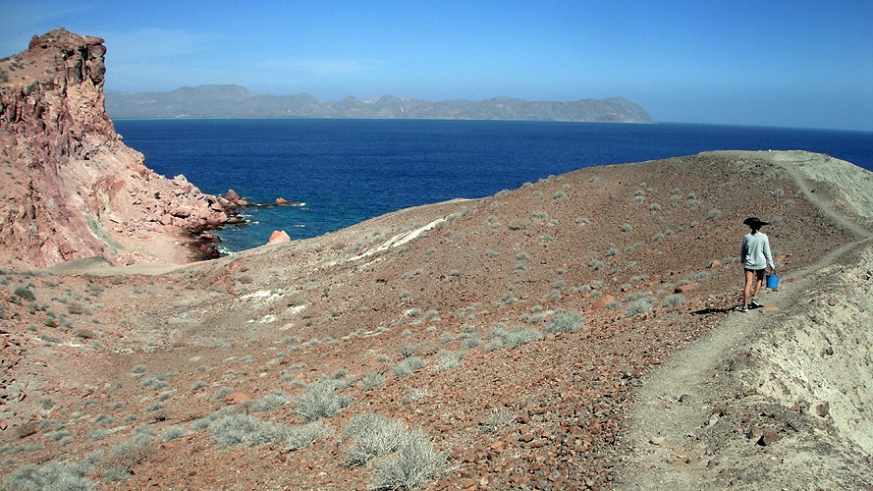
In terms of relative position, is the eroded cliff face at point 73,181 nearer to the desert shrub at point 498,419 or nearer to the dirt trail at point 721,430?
the desert shrub at point 498,419

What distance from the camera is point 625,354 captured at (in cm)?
995

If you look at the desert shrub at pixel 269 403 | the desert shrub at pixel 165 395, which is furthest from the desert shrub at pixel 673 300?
the desert shrub at pixel 165 395

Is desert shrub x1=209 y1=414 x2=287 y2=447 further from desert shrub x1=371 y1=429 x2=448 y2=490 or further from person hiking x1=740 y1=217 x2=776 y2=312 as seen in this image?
person hiking x1=740 y1=217 x2=776 y2=312

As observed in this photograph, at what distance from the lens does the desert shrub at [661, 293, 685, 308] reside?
12.9m

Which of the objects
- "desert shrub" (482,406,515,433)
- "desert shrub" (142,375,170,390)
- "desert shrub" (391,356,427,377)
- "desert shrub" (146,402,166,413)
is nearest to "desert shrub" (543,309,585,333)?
"desert shrub" (391,356,427,377)

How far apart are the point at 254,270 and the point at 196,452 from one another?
18355 millimetres

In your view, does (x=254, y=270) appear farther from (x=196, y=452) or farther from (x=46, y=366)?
(x=196, y=452)

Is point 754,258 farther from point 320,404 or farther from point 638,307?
point 320,404

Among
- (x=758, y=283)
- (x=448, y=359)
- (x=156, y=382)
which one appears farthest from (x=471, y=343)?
(x=156, y=382)

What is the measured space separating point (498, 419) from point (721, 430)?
288 centimetres

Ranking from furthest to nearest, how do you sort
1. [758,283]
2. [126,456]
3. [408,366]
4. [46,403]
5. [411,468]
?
[46,403] < [408,366] < [758,283] < [126,456] < [411,468]

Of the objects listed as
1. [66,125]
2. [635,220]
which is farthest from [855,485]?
[66,125]

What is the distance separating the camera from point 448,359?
12266 millimetres

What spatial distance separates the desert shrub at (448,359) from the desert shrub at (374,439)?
8.96ft
